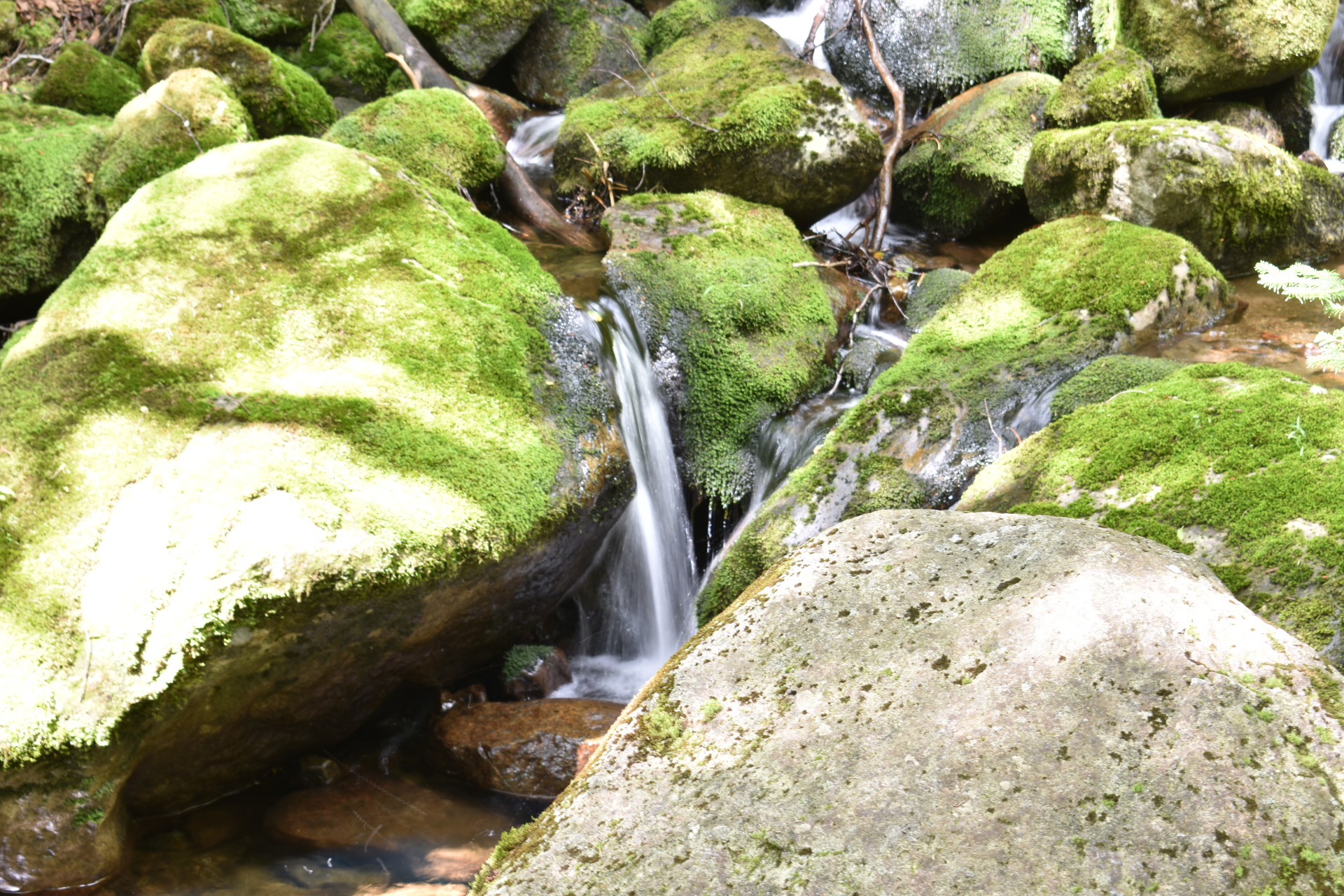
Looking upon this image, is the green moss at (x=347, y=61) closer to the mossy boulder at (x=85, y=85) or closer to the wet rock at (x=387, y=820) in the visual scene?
the mossy boulder at (x=85, y=85)

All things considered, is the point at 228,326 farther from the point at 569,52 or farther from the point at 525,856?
the point at 569,52

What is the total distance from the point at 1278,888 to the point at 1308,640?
4.35ft

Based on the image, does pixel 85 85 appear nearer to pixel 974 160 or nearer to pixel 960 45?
pixel 974 160

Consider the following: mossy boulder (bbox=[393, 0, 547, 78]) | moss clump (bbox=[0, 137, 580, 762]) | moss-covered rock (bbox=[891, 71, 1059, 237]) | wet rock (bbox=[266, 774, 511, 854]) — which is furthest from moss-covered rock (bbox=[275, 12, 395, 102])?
wet rock (bbox=[266, 774, 511, 854])

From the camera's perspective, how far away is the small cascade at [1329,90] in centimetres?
937

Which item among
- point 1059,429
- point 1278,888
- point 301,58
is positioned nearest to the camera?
point 1278,888

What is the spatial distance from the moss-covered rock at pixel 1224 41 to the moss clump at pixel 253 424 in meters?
7.56

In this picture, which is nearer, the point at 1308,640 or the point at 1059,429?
the point at 1308,640

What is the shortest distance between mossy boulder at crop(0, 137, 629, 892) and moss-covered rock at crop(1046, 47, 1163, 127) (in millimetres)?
5528

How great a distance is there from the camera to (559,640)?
4.83 m

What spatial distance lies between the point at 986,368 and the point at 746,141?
287 centimetres

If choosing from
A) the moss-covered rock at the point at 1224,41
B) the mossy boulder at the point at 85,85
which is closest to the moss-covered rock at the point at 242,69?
the mossy boulder at the point at 85,85

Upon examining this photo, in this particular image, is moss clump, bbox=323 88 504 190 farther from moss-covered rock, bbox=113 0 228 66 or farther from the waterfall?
the waterfall

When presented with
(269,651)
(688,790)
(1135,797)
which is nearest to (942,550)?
(1135,797)
